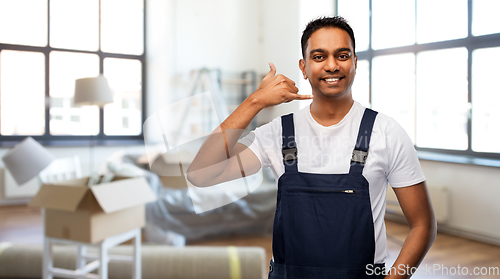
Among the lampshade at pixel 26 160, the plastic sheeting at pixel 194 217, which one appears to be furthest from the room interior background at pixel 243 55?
the lampshade at pixel 26 160

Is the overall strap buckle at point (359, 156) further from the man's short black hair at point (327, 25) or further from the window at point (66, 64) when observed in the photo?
the window at point (66, 64)

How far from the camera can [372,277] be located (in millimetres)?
826

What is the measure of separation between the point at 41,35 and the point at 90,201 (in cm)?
343

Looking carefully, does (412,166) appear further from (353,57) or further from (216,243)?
(216,243)

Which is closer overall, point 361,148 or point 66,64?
point 361,148

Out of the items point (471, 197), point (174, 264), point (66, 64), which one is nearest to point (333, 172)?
point (174, 264)

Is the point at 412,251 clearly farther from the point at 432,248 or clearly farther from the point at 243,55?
the point at 243,55

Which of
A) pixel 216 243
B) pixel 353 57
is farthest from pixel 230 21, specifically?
pixel 353 57

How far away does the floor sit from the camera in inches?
98.4

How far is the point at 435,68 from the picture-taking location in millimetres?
3635

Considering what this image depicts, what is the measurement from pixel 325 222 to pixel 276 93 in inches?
11.5

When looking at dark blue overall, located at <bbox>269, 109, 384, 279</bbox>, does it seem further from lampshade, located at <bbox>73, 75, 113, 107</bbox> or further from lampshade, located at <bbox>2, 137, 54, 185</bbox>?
lampshade, located at <bbox>73, 75, 113, 107</bbox>

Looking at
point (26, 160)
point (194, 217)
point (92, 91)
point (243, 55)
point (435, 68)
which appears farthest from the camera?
point (243, 55)

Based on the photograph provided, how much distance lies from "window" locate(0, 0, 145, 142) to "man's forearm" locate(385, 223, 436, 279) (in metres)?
3.78
